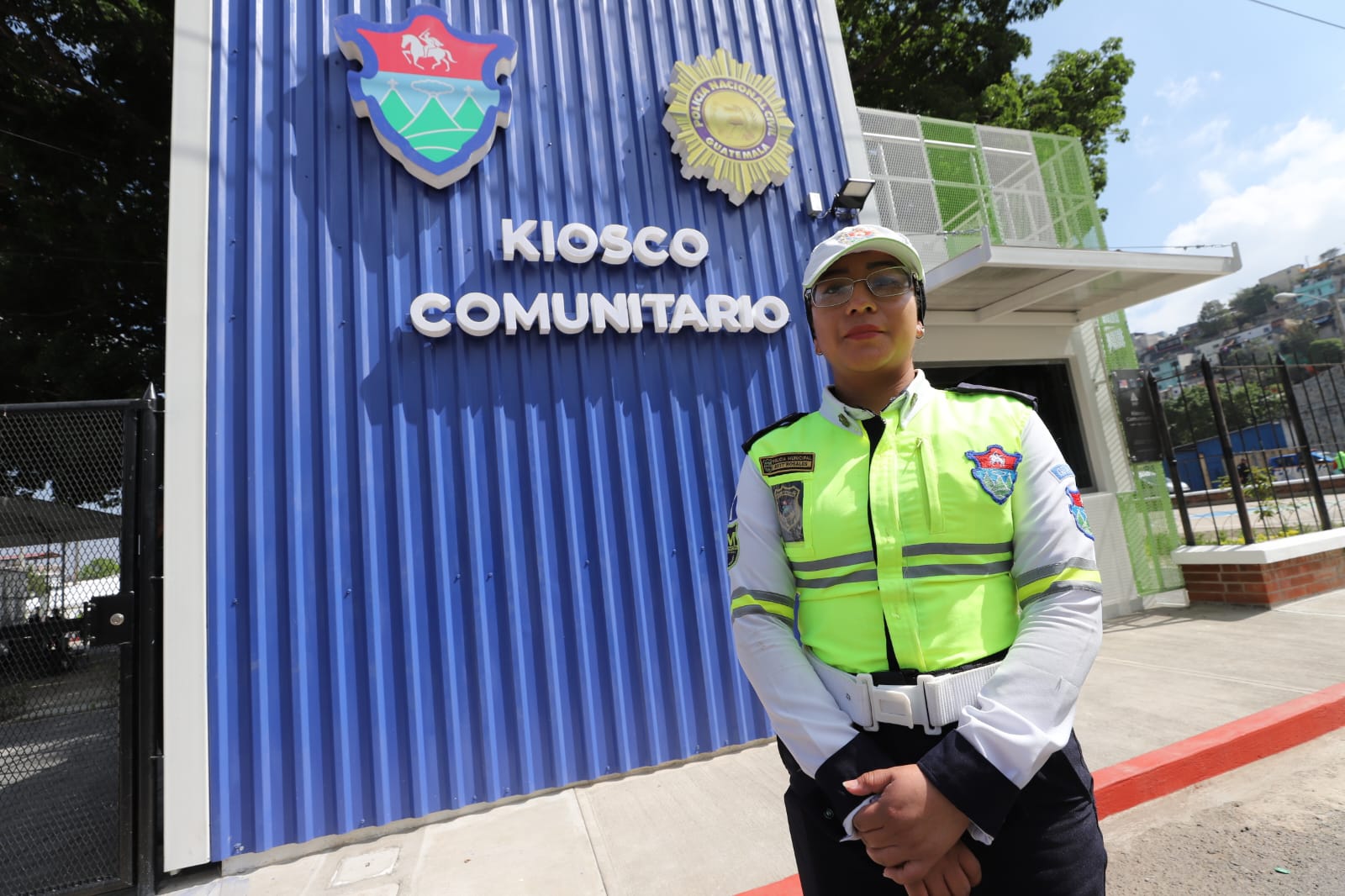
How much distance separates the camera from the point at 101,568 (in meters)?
3.13

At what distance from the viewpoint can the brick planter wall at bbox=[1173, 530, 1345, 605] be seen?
602 centimetres

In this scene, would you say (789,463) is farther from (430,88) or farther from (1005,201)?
(1005,201)

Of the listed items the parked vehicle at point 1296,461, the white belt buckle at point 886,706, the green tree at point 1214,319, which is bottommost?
the white belt buckle at point 886,706

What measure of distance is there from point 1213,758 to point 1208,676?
1.45 meters

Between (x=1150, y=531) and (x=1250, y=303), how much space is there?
5327 inches

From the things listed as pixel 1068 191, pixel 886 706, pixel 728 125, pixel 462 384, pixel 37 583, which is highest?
pixel 1068 191

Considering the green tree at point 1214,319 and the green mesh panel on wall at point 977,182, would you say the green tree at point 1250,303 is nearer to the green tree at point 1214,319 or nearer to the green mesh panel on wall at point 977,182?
the green tree at point 1214,319

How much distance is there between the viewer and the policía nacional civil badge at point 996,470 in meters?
1.29

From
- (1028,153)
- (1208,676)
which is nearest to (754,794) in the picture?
(1208,676)

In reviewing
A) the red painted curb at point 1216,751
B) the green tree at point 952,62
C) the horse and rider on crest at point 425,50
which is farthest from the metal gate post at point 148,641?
the green tree at point 952,62

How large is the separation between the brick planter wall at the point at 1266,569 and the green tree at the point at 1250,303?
12539 cm

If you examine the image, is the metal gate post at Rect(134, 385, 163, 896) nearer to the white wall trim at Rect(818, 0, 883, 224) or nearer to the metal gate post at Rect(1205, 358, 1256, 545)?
the white wall trim at Rect(818, 0, 883, 224)

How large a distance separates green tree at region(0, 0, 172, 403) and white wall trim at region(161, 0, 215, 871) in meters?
5.79

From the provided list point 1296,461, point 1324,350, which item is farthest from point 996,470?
point 1324,350
